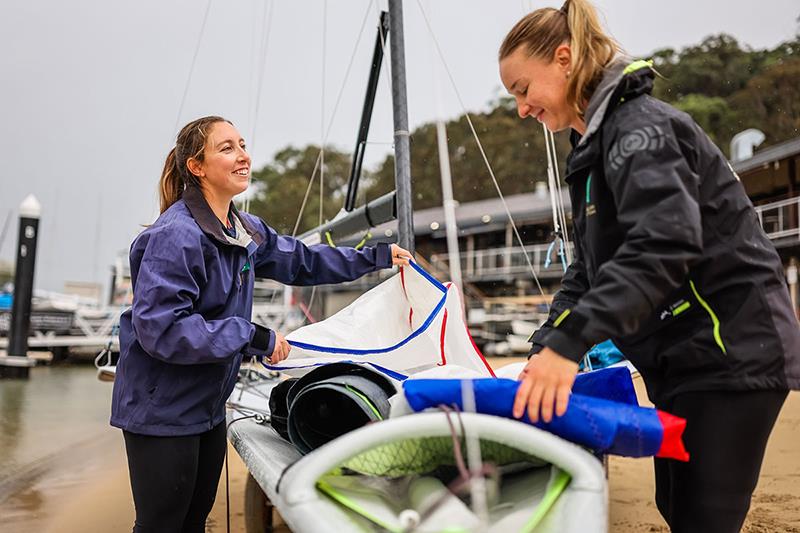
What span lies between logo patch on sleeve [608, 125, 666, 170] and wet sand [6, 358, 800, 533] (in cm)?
235

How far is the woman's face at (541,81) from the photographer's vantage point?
125cm

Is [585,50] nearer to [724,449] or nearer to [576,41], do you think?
[576,41]

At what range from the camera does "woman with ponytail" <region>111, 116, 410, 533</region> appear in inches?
57.7

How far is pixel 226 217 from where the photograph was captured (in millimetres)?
1842

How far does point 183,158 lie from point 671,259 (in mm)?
1352

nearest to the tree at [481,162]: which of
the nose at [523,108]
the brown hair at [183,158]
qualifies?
the brown hair at [183,158]

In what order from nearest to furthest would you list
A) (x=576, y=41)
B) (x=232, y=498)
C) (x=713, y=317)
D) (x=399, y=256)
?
1. (x=713, y=317)
2. (x=576, y=41)
3. (x=399, y=256)
4. (x=232, y=498)

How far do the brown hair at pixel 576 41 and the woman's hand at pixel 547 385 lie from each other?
54cm

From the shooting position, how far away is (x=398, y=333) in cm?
238

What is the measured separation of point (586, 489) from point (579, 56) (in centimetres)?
77

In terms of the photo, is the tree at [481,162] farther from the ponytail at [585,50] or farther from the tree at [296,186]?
the ponytail at [585,50]

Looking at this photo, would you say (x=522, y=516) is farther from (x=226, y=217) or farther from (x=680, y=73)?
(x=680, y=73)

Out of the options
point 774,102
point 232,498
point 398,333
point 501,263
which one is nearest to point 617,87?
point 398,333

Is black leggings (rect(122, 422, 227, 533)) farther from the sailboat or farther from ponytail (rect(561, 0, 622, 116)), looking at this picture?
ponytail (rect(561, 0, 622, 116))
